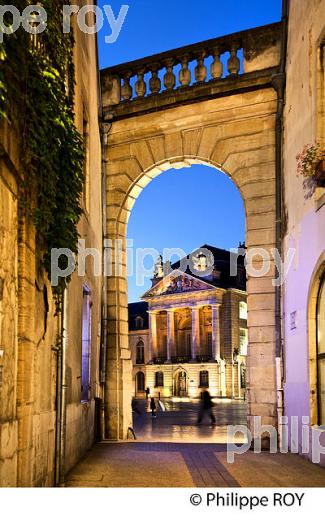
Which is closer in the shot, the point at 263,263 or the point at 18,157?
the point at 18,157

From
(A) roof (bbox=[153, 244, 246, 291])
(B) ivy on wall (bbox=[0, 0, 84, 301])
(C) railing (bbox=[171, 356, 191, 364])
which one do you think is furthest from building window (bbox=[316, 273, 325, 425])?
(C) railing (bbox=[171, 356, 191, 364])

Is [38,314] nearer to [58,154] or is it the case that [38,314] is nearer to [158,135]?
[58,154]

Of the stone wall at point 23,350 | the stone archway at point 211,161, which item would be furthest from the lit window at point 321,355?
the stone wall at point 23,350

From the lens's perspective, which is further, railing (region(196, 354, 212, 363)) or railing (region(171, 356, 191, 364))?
railing (region(171, 356, 191, 364))

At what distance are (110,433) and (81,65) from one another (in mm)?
6780

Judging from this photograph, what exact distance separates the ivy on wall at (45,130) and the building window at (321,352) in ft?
12.1

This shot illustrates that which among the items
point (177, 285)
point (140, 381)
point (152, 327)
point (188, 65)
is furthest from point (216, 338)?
point (188, 65)

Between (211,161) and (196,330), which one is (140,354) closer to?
(196,330)

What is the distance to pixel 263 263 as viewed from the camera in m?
11.3

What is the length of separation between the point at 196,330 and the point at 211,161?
59674 mm

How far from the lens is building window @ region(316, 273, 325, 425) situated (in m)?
8.60

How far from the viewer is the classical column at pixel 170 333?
241 ft

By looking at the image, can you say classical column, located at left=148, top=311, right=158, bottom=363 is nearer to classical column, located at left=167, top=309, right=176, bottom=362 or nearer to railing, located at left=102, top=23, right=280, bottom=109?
classical column, located at left=167, top=309, right=176, bottom=362

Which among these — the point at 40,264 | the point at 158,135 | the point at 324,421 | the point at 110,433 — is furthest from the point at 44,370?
the point at 158,135
